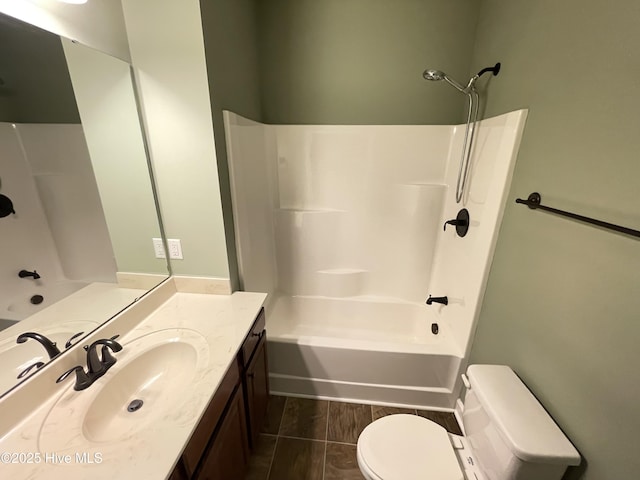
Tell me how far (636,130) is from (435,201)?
52.3 inches

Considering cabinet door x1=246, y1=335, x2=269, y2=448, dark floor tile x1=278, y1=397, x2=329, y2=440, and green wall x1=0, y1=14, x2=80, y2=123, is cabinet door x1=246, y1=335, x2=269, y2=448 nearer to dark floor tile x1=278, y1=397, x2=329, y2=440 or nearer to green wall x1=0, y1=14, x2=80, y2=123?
dark floor tile x1=278, y1=397, x2=329, y2=440

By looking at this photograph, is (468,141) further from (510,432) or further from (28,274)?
(28,274)

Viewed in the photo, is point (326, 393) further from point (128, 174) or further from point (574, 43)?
point (574, 43)

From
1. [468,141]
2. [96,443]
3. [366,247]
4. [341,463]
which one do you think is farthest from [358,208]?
[96,443]

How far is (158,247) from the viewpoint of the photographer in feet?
4.55

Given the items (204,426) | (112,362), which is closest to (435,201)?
(204,426)

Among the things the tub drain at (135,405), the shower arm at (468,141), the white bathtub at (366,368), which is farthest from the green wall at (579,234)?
the tub drain at (135,405)

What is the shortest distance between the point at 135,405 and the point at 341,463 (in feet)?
3.68

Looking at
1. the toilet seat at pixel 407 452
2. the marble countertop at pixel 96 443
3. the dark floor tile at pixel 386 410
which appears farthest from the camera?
the dark floor tile at pixel 386 410

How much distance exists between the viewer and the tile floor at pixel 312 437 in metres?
1.39

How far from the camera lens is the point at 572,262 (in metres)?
0.87

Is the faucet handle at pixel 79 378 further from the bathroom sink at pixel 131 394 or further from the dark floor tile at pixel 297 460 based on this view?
the dark floor tile at pixel 297 460

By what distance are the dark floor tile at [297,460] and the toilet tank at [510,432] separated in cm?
83

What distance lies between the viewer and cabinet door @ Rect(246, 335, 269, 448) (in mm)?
1252
